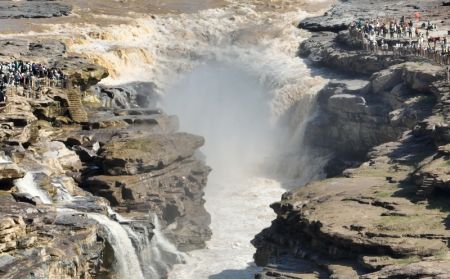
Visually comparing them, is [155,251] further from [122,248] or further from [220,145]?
[220,145]

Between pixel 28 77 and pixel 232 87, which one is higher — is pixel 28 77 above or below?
above

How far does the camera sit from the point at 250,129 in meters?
78.8

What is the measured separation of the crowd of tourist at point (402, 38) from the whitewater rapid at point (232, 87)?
18.1 feet

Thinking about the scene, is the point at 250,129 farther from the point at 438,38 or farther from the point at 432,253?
the point at 432,253

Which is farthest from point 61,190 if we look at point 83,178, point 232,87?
point 232,87

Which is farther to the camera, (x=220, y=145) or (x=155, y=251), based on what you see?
(x=220, y=145)

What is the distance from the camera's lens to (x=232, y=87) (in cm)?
8400

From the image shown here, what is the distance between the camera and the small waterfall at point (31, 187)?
45.7 metres

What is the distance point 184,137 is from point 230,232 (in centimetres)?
680

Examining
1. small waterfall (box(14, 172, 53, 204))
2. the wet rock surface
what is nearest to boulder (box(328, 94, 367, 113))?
small waterfall (box(14, 172, 53, 204))

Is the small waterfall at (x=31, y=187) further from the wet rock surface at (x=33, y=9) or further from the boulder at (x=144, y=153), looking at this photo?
the wet rock surface at (x=33, y=9)

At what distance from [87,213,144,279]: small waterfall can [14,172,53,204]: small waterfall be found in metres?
2.38

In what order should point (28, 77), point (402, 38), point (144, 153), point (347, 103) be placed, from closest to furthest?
point (144, 153) → point (28, 77) → point (347, 103) → point (402, 38)

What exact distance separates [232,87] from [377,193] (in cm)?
4178
